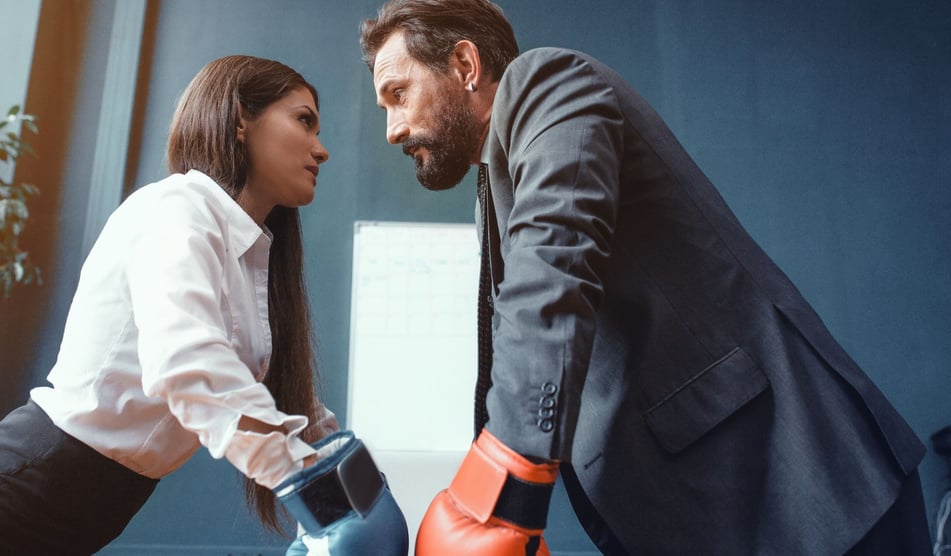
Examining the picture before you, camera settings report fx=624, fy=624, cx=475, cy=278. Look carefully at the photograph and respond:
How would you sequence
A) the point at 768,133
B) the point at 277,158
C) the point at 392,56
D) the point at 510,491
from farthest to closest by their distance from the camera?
the point at 768,133
the point at 392,56
the point at 277,158
the point at 510,491

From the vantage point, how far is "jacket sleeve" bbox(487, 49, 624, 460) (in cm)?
60

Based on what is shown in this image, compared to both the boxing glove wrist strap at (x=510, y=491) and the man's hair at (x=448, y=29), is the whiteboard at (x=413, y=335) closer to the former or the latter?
the man's hair at (x=448, y=29)

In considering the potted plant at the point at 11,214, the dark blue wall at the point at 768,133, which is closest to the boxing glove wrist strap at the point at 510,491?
the potted plant at the point at 11,214

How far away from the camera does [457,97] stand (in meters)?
1.33

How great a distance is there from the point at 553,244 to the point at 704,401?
0.86ft

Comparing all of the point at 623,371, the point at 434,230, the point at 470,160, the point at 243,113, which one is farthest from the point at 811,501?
the point at 434,230

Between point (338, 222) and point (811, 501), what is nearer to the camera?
point (811, 501)

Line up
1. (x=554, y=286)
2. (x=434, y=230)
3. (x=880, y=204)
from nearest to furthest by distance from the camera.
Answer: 1. (x=554, y=286)
2. (x=434, y=230)
3. (x=880, y=204)

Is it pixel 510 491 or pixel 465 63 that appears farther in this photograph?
pixel 465 63

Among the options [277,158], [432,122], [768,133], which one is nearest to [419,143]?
[432,122]

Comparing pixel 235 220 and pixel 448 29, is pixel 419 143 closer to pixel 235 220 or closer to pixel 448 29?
pixel 448 29

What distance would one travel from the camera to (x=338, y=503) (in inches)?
25.6

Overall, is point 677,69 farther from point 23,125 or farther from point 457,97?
point 23,125

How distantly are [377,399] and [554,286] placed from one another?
1958mm
